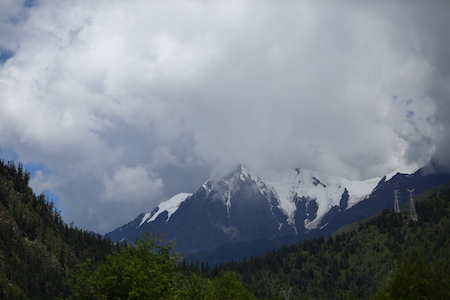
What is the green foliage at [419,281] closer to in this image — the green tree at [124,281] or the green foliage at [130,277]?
the green foliage at [130,277]

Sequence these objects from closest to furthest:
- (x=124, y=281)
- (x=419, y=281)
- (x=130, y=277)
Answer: (x=124, y=281) → (x=130, y=277) → (x=419, y=281)

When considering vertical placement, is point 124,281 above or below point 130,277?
below

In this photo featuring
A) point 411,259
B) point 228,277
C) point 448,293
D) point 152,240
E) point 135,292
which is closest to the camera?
point 135,292

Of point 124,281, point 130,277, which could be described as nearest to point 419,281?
point 130,277

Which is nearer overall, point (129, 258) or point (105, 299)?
point (105, 299)

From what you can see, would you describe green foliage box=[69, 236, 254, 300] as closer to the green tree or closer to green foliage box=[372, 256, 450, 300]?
the green tree

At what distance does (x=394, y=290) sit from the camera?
87812 millimetres

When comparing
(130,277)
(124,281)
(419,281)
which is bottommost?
(419,281)

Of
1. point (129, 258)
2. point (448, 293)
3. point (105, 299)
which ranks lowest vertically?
point (448, 293)

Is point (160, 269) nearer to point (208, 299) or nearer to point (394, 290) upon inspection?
point (208, 299)

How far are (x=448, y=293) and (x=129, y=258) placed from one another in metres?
53.9

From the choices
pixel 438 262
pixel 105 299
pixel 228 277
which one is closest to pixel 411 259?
pixel 438 262

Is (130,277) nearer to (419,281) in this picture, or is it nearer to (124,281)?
(124,281)

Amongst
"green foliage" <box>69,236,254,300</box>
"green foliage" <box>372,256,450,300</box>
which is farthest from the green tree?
"green foliage" <box>372,256,450,300</box>
